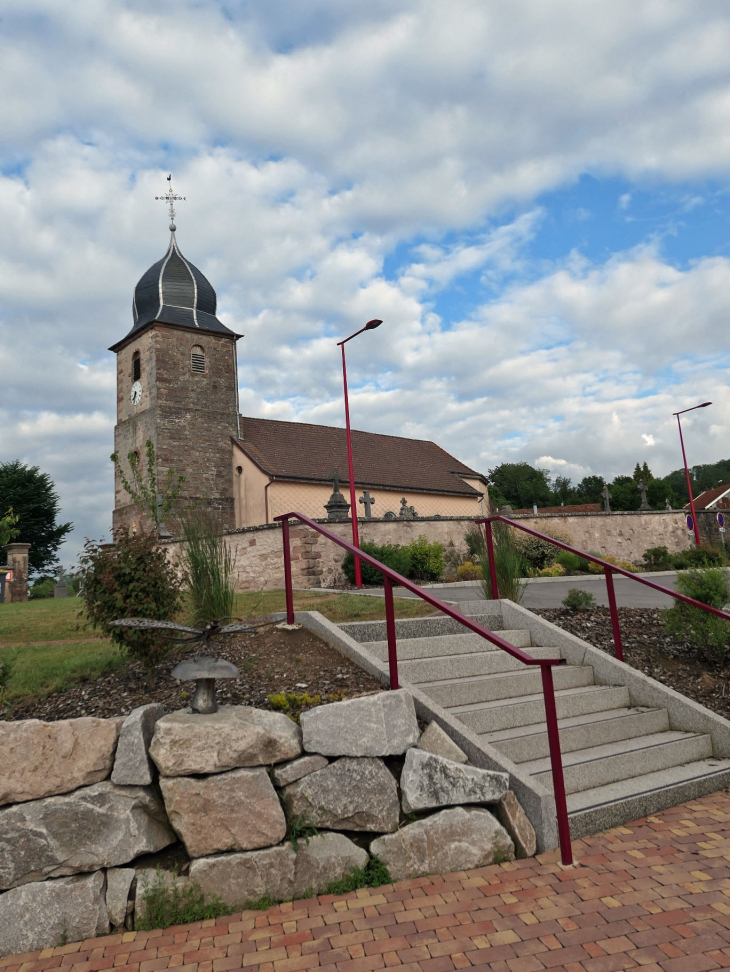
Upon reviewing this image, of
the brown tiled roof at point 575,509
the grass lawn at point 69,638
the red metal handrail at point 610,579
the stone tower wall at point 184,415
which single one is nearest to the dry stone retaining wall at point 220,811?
the grass lawn at point 69,638

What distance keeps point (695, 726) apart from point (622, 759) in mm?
944

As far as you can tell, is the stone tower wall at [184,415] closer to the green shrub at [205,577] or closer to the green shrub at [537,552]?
the green shrub at [537,552]

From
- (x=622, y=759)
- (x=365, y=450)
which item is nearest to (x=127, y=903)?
(x=622, y=759)

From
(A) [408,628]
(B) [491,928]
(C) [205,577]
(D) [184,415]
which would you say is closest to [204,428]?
(D) [184,415]

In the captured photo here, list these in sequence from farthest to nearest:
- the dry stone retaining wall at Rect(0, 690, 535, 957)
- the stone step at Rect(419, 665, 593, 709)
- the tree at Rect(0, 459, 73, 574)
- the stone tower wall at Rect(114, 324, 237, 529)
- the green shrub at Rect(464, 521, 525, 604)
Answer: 1. the tree at Rect(0, 459, 73, 574)
2. the stone tower wall at Rect(114, 324, 237, 529)
3. the green shrub at Rect(464, 521, 525, 604)
4. the stone step at Rect(419, 665, 593, 709)
5. the dry stone retaining wall at Rect(0, 690, 535, 957)

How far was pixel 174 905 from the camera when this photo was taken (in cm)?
346

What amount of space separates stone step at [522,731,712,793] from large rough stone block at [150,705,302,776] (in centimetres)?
175

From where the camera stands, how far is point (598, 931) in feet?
10.2

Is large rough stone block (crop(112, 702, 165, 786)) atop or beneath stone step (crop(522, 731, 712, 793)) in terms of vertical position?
atop

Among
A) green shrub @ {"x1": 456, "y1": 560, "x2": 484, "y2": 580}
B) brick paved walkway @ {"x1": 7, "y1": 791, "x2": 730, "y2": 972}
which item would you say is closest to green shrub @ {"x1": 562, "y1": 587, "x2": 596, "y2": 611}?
brick paved walkway @ {"x1": 7, "y1": 791, "x2": 730, "y2": 972}

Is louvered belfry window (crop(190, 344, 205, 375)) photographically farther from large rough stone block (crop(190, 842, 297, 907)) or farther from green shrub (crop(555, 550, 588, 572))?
large rough stone block (crop(190, 842, 297, 907))

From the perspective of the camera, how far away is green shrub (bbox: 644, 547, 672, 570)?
22047mm

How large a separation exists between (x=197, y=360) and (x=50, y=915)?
2711 centimetres

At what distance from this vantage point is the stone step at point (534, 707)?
4969 mm
